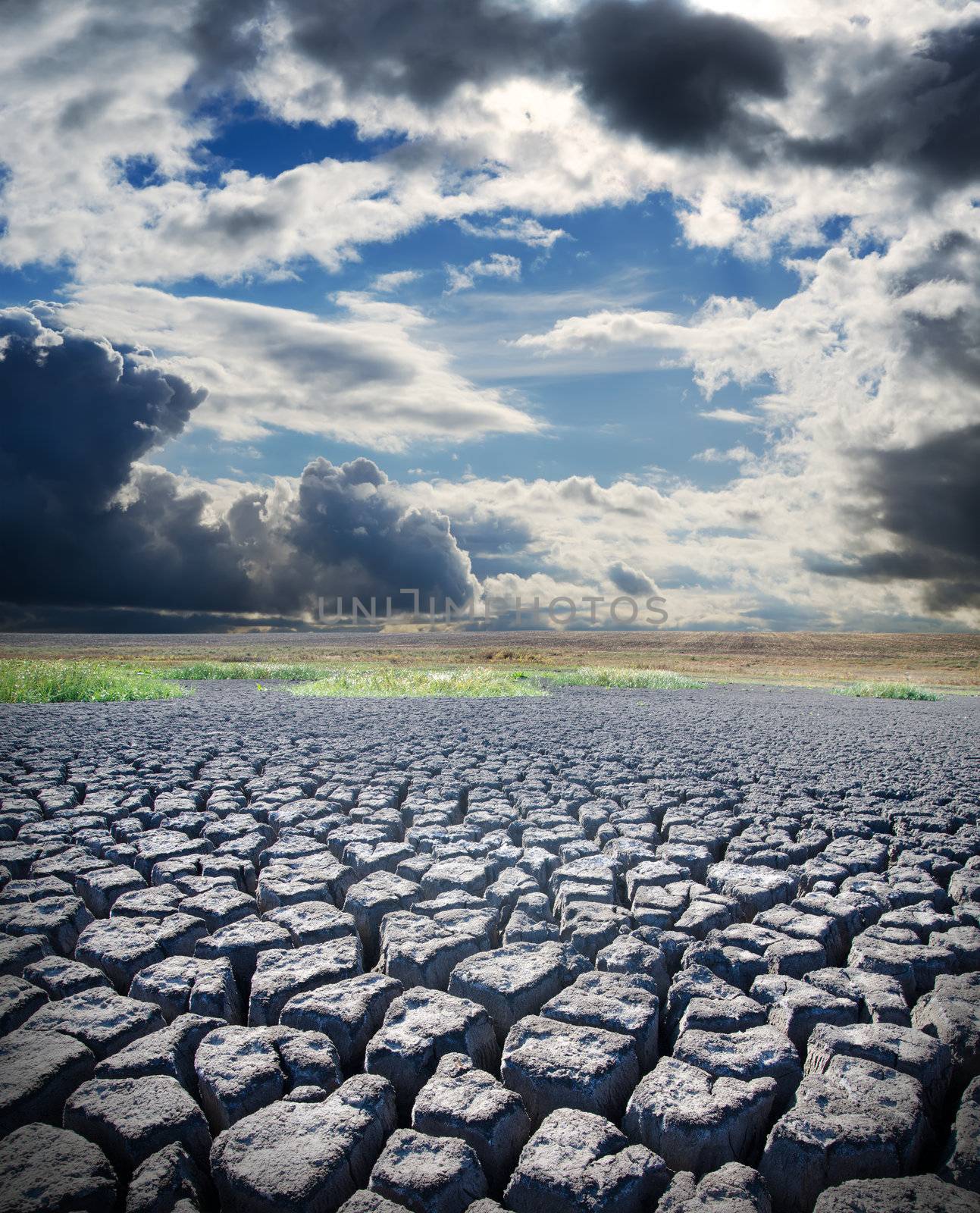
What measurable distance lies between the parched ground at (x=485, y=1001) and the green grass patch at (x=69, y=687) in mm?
13122

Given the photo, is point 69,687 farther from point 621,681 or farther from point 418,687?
point 621,681

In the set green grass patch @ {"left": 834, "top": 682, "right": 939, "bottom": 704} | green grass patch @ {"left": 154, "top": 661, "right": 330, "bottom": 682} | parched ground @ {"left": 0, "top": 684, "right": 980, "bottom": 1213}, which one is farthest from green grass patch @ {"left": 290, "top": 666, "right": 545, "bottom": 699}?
green grass patch @ {"left": 834, "top": 682, "right": 939, "bottom": 704}

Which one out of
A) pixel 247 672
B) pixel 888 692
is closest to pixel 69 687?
pixel 247 672

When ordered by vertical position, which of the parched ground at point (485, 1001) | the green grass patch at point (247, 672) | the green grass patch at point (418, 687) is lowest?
the green grass patch at point (247, 672)

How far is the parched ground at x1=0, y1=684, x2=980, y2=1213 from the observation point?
1896 millimetres

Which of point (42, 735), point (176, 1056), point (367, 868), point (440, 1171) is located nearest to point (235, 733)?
point (42, 735)

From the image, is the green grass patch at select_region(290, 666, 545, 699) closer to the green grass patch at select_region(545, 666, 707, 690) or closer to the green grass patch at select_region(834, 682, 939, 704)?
the green grass patch at select_region(545, 666, 707, 690)

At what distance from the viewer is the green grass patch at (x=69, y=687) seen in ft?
55.7

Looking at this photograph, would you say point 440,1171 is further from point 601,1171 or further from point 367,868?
point 367,868

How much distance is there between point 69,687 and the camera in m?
17.9

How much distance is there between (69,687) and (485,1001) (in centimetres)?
1829

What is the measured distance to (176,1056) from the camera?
2.36 m

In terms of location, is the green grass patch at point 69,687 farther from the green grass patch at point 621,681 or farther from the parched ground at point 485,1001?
the parched ground at point 485,1001

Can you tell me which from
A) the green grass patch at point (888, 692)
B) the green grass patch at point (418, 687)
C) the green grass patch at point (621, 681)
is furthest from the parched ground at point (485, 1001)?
the green grass patch at point (888, 692)
